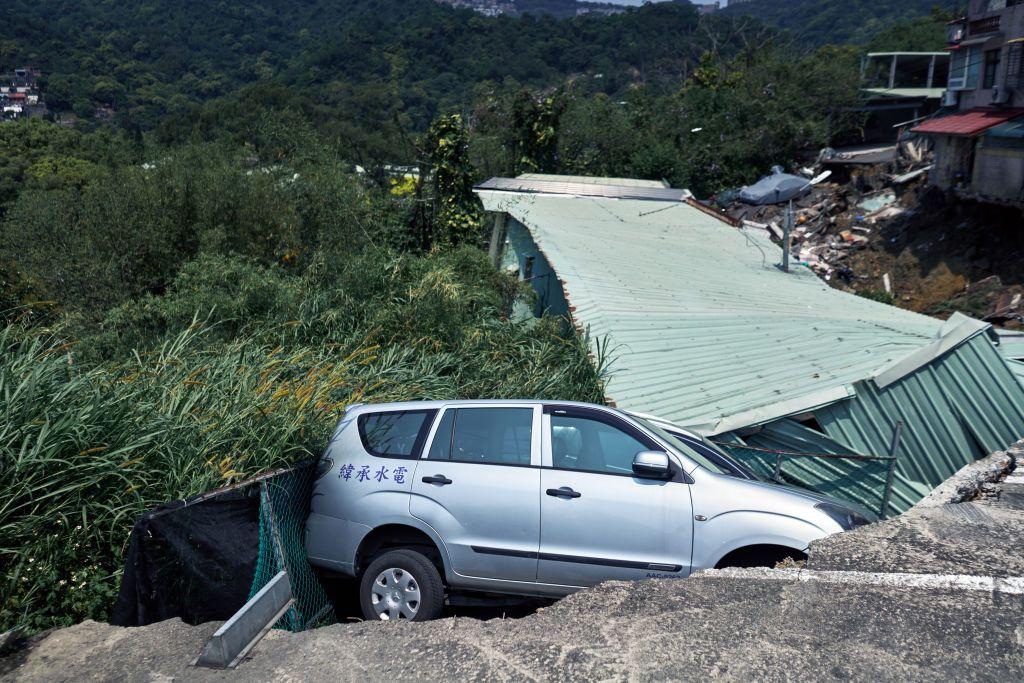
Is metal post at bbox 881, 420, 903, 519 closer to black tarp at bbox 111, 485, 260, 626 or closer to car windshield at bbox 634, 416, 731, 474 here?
car windshield at bbox 634, 416, 731, 474

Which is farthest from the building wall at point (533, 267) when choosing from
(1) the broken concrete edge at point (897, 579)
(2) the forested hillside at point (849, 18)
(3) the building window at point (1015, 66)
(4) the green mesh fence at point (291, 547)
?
(2) the forested hillside at point (849, 18)

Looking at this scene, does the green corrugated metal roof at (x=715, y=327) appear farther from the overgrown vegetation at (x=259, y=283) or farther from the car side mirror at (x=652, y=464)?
the car side mirror at (x=652, y=464)

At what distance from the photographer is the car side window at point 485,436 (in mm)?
5621

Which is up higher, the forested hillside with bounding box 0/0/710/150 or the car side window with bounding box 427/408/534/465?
the forested hillside with bounding box 0/0/710/150

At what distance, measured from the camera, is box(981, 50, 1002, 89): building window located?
33.3m

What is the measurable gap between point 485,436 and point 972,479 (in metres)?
3.48

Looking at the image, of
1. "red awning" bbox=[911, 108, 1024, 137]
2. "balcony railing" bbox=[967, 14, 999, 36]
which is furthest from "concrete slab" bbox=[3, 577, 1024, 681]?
"balcony railing" bbox=[967, 14, 999, 36]

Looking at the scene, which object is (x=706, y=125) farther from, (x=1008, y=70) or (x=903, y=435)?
(x=903, y=435)

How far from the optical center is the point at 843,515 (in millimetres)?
5219

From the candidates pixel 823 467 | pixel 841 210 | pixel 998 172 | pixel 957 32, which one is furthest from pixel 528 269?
pixel 957 32

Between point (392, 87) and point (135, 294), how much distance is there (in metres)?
63.9

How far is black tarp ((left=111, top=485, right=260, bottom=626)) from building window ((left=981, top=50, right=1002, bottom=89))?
122ft

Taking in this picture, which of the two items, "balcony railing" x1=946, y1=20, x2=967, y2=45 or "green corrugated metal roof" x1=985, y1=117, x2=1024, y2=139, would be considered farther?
"balcony railing" x1=946, y1=20, x2=967, y2=45

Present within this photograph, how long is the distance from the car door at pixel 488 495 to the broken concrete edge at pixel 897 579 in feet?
4.57
